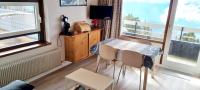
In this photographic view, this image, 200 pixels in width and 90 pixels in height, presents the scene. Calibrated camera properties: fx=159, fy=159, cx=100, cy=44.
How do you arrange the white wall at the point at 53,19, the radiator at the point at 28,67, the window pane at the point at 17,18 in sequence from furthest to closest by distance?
the white wall at the point at 53,19, the window pane at the point at 17,18, the radiator at the point at 28,67

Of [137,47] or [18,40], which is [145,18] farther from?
[18,40]

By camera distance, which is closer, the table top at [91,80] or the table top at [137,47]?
the table top at [91,80]

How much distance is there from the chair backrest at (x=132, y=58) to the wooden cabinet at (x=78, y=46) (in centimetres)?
125

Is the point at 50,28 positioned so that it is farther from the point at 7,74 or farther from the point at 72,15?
the point at 7,74

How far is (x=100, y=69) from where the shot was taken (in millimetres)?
3510

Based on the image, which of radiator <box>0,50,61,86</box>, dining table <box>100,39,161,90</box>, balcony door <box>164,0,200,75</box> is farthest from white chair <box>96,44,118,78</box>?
balcony door <box>164,0,200,75</box>

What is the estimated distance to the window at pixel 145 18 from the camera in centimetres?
369

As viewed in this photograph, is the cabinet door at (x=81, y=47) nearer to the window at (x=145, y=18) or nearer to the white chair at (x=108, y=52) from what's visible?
the white chair at (x=108, y=52)

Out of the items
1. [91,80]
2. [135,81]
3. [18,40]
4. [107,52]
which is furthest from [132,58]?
[18,40]

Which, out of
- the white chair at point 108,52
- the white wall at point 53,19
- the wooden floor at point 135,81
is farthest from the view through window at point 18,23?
the white chair at point 108,52

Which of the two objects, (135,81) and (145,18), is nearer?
(135,81)

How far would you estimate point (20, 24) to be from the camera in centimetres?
288

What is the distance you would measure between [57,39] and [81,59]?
782 mm

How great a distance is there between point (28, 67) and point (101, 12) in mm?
2201
